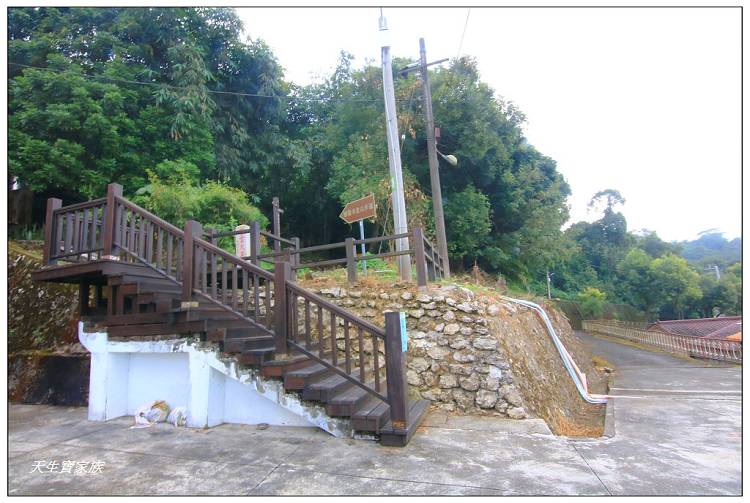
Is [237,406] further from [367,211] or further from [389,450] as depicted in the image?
[367,211]

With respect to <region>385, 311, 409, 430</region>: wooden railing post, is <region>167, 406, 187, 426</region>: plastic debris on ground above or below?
below

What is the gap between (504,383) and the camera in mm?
5730

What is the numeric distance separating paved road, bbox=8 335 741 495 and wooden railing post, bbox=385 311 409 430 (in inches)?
13.0

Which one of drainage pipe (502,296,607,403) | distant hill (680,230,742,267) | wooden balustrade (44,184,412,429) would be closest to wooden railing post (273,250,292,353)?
wooden balustrade (44,184,412,429)

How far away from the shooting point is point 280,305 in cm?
483

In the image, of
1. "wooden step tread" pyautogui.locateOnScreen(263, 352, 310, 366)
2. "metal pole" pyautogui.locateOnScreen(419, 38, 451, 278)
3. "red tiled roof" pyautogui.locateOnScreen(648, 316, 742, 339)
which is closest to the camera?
"wooden step tread" pyautogui.locateOnScreen(263, 352, 310, 366)

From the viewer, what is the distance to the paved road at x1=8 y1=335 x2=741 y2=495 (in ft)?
10.6

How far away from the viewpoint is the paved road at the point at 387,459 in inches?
127

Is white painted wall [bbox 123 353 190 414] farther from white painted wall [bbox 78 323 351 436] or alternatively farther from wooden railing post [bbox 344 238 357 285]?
wooden railing post [bbox 344 238 357 285]

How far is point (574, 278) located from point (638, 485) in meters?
43.7

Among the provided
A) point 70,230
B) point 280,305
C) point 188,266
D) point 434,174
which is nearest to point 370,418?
point 280,305

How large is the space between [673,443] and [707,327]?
63.6 ft

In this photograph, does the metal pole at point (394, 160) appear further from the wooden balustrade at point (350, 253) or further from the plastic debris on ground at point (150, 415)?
the plastic debris on ground at point (150, 415)

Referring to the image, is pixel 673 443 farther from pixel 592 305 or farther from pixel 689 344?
pixel 592 305
